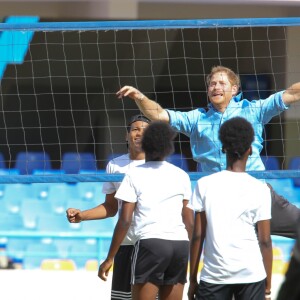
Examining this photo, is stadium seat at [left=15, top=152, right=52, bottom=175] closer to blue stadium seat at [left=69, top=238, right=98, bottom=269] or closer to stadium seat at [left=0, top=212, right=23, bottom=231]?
stadium seat at [left=0, top=212, right=23, bottom=231]

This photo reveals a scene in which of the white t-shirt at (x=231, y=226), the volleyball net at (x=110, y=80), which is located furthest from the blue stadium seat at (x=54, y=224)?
the white t-shirt at (x=231, y=226)

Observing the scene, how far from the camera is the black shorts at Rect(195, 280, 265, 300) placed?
4.28 m

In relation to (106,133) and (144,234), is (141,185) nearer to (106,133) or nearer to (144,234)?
(144,234)

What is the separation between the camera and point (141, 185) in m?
4.62

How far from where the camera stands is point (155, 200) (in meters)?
4.62

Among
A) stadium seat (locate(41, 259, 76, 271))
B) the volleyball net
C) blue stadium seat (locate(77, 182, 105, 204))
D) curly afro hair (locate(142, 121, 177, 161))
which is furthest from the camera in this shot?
the volleyball net

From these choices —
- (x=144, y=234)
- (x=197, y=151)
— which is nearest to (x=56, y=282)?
(x=197, y=151)

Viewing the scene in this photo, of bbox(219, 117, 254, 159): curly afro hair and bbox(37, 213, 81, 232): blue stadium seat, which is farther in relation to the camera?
bbox(37, 213, 81, 232): blue stadium seat

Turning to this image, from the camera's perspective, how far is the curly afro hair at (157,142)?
4730mm

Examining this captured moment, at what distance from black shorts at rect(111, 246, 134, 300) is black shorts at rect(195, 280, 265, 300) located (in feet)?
3.12

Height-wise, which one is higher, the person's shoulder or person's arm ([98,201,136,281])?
the person's shoulder

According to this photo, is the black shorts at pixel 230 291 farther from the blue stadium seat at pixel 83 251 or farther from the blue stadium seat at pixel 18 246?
the blue stadium seat at pixel 18 246

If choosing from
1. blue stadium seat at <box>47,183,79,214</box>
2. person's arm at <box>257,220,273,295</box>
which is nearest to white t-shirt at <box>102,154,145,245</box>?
person's arm at <box>257,220,273,295</box>

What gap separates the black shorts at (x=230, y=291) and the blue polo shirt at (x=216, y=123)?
1.23 metres
